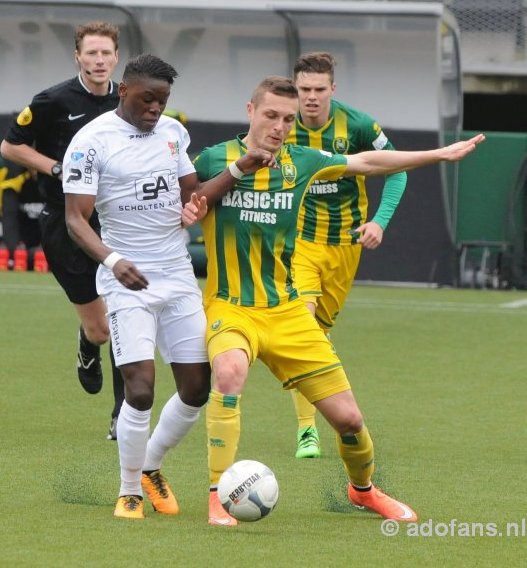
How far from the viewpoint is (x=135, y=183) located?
652 cm

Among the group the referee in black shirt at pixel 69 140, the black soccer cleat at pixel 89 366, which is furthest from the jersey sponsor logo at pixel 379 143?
the black soccer cleat at pixel 89 366

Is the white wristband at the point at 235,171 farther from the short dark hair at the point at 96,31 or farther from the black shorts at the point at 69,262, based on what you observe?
the black shorts at the point at 69,262

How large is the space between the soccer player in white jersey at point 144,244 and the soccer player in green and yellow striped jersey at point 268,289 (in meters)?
0.14

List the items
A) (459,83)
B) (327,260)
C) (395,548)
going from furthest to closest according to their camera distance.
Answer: (459,83) < (327,260) < (395,548)

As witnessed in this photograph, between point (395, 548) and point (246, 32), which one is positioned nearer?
point (395, 548)

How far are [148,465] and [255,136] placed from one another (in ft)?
5.13

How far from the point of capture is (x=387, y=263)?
1933 centimetres

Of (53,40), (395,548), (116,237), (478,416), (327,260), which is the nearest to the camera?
(395,548)

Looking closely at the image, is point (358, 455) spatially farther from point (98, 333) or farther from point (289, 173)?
point (98, 333)

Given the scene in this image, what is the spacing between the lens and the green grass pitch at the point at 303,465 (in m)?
5.90

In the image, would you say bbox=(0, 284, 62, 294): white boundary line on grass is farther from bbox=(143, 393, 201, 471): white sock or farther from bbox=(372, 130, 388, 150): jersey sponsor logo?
bbox=(143, 393, 201, 471): white sock

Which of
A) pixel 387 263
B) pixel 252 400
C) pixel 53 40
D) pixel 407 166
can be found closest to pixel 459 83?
pixel 387 263

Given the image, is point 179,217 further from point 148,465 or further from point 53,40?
point 53,40

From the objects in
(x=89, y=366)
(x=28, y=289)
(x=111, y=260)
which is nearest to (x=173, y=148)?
(x=111, y=260)
